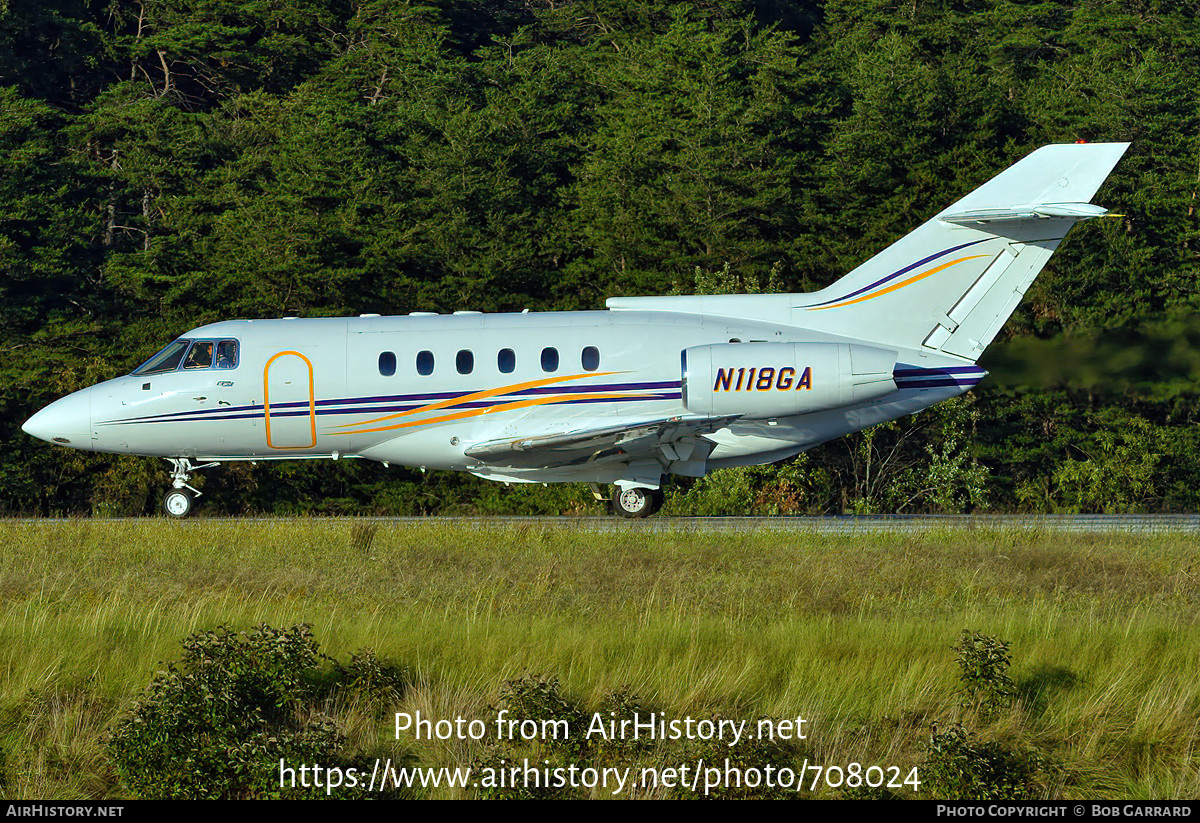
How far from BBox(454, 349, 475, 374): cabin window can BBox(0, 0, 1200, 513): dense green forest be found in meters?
8.59

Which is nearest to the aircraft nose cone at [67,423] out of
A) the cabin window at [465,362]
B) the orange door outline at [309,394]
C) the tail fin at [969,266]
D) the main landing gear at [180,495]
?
the main landing gear at [180,495]

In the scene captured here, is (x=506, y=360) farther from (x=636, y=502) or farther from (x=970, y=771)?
(x=970, y=771)

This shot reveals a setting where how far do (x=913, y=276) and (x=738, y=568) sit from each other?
745 cm

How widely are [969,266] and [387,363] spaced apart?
9306mm

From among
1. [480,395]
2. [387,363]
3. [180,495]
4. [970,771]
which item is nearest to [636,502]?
[480,395]

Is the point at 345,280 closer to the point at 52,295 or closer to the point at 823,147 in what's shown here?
the point at 52,295

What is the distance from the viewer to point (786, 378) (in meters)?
21.3

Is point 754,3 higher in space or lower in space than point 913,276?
higher

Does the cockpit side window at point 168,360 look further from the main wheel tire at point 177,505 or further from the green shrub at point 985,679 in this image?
the green shrub at point 985,679

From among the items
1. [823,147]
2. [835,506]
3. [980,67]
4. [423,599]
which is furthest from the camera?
[980,67]

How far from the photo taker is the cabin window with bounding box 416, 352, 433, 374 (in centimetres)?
2231

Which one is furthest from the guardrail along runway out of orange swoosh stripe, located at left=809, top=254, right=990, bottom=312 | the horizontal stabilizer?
the horizontal stabilizer

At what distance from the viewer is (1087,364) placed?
22.9 metres
